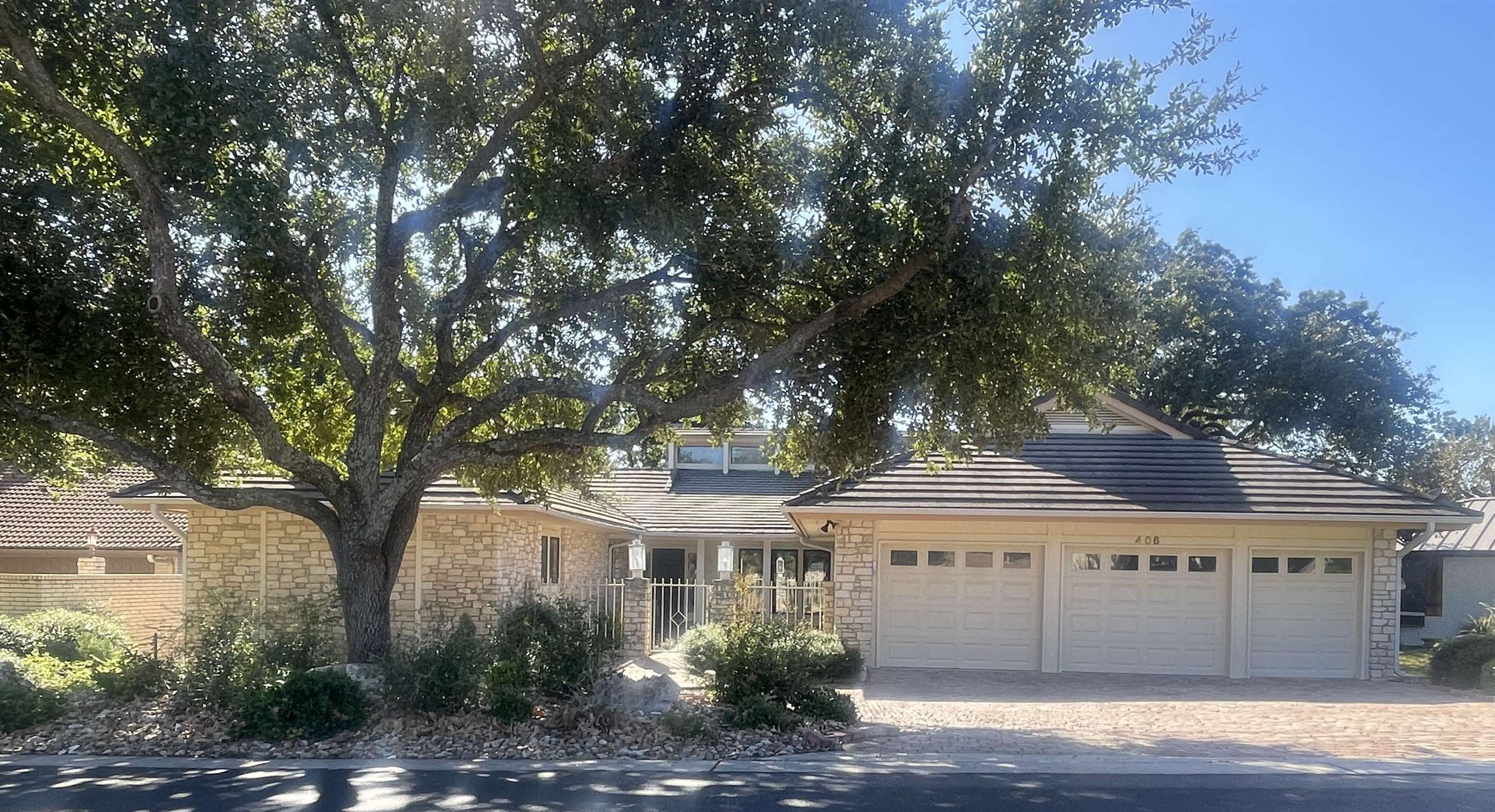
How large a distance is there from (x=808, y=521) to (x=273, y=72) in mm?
10552

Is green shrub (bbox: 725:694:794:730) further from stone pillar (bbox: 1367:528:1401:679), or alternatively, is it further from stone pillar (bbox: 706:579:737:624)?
stone pillar (bbox: 1367:528:1401:679)

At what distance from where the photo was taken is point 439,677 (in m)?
11.3

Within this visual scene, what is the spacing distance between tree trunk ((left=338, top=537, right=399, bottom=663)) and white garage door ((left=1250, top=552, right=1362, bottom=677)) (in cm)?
1286

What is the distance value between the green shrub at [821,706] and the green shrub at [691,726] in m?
1.00

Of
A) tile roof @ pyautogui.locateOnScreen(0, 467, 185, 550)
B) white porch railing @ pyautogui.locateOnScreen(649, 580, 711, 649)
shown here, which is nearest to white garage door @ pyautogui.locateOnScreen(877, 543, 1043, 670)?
white porch railing @ pyautogui.locateOnScreen(649, 580, 711, 649)

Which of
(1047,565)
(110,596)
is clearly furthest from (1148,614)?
(110,596)

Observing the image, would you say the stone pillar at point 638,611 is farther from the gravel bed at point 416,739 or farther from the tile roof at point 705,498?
the gravel bed at point 416,739

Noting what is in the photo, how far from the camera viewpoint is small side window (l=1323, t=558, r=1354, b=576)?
702 inches

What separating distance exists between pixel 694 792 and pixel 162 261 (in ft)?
22.8

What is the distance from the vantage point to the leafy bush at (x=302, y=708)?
10.8m

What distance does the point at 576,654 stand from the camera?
11523 millimetres

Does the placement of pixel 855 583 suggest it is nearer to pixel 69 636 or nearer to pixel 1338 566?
pixel 1338 566

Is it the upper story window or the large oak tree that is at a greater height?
the large oak tree

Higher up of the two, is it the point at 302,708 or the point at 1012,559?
the point at 1012,559
